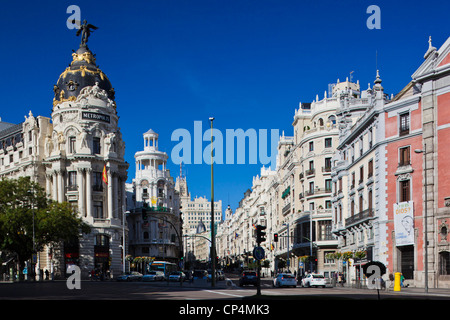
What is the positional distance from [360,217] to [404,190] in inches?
286

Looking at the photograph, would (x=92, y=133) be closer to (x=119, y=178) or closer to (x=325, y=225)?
(x=119, y=178)

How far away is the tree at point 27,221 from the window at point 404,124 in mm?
41361

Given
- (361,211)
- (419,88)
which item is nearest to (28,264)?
(361,211)

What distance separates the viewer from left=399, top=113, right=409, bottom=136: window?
47062 mm

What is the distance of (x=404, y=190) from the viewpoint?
4734 cm

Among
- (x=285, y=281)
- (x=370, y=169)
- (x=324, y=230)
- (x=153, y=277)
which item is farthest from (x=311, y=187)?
(x=285, y=281)

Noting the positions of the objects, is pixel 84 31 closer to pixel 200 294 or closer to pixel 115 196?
pixel 115 196

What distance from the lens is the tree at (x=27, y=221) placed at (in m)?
68.2

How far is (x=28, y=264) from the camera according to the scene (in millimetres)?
82750

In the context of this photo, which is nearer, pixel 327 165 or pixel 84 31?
pixel 327 165

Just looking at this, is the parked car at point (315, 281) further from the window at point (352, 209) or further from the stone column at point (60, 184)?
the stone column at point (60, 184)

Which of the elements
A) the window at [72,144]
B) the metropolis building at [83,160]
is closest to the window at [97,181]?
the metropolis building at [83,160]

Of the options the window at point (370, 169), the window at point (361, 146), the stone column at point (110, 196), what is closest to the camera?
the window at point (370, 169)
